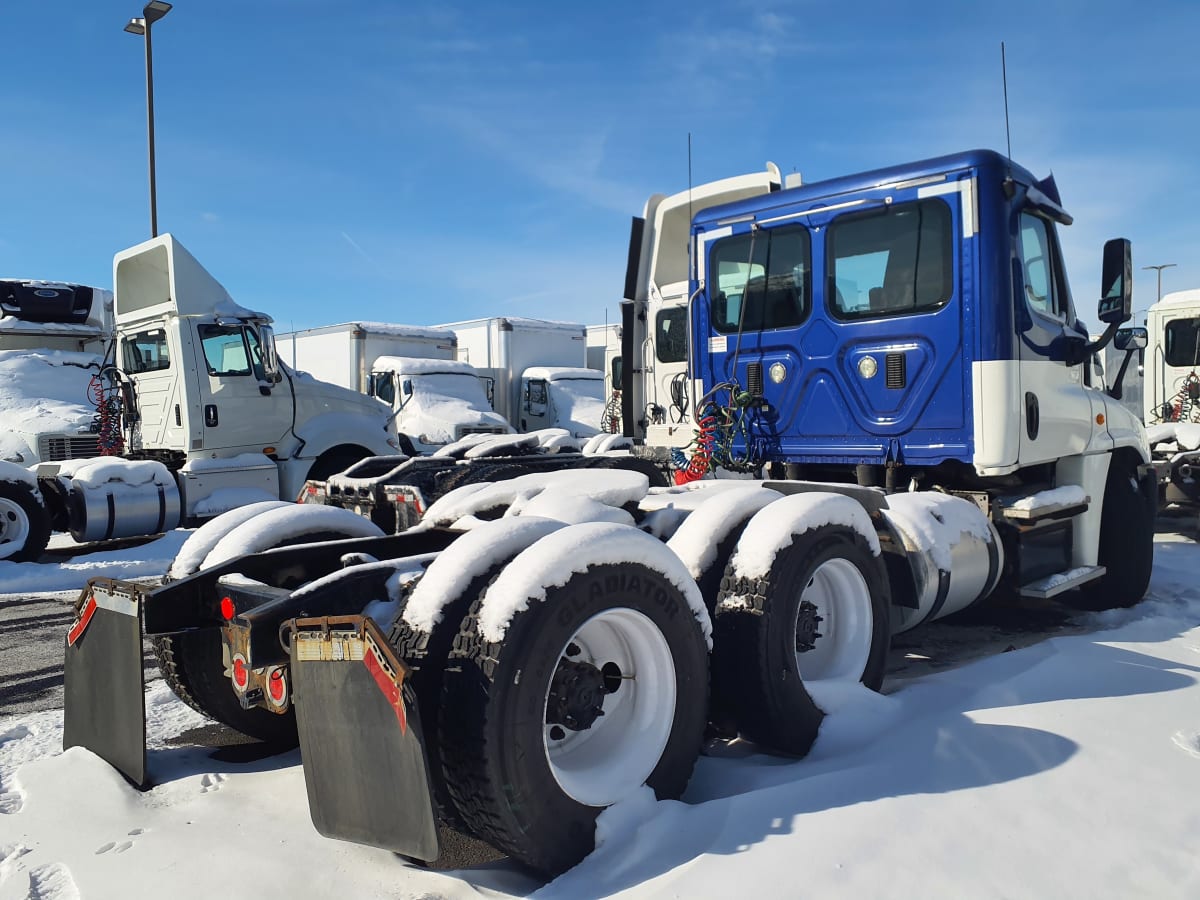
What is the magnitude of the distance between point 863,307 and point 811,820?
3581 mm

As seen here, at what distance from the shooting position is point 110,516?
387 inches

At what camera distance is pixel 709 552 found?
3.71m

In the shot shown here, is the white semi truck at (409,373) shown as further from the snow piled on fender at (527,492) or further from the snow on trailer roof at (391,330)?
the snow piled on fender at (527,492)

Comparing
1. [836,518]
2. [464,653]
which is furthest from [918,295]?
[464,653]

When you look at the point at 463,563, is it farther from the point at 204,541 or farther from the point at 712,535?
the point at 204,541

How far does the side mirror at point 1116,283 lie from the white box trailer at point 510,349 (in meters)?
18.1

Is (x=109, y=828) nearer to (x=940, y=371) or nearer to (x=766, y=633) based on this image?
(x=766, y=633)

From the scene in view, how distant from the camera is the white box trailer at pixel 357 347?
20750 mm

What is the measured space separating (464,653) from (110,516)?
8707mm

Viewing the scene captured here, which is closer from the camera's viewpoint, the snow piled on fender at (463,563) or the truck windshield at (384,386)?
the snow piled on fender at (463,563)

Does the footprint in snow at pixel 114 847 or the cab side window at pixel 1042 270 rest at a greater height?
the cab side window at pixel 1042 270

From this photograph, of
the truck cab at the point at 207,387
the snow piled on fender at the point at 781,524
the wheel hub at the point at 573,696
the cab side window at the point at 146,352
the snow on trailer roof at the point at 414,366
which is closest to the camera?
the wheel hub at the point at 573,696

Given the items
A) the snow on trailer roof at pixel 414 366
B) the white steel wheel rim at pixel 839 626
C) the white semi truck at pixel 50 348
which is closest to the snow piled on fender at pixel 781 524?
the white steel wheel rim at pixel 839 626

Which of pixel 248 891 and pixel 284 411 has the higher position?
pixel 284 411
